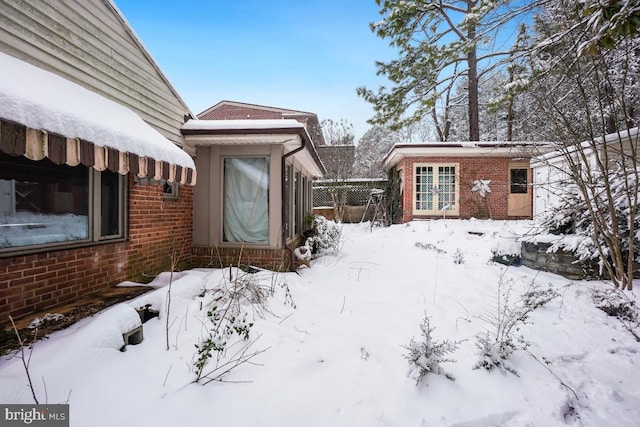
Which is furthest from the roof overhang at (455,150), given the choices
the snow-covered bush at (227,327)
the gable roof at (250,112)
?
the gable roof at (250,112)

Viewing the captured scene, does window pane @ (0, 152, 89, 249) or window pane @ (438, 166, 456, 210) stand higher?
window pane @ (438, 166, 456, 210)

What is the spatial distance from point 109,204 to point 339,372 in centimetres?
472

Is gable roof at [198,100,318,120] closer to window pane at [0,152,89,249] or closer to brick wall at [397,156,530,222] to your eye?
brick wall at [397,156,530,222]

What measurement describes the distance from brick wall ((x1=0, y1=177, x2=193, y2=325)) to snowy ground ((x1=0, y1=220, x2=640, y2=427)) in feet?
3.26

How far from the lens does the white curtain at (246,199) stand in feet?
22.6

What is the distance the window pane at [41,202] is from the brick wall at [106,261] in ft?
0.93

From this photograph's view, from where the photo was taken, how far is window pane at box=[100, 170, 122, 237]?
4781 millimetres

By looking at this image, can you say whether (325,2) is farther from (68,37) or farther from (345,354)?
(345,354)

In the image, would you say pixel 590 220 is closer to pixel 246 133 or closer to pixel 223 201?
pixel 246 133

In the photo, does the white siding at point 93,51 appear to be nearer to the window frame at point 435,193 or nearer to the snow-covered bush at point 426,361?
the snow-covered bush at point 426,361

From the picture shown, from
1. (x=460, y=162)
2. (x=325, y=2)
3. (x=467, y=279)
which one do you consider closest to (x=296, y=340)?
(x=467, y=279)

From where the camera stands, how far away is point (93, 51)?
14.7ft

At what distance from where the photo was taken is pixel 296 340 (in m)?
3.70

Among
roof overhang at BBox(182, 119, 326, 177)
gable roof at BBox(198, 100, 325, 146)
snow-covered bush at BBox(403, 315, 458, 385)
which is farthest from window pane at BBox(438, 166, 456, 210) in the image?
gable roof at BBox(198, 100, 325, 146)
